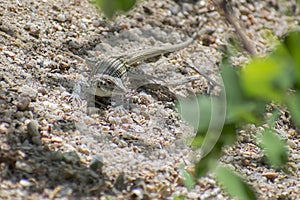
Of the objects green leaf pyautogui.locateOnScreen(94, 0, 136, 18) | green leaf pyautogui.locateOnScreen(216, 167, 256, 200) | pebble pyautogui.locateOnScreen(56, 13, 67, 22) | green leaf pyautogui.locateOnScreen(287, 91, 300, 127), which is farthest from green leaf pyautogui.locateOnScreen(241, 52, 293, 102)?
pebble pyautogui.locateOnScreen(56, 13, 67, 22)

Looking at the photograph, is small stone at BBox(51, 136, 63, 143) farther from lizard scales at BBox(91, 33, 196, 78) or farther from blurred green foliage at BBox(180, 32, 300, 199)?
blurred green foliage at BBox(180, 32, 300, 199)

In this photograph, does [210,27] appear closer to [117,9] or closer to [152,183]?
[152,183]

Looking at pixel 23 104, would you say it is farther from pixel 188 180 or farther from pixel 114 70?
pixel 114 70

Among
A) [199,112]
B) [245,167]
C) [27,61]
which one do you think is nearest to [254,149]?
[245,167]

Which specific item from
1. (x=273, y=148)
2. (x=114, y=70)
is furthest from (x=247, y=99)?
(x=114, y=70)

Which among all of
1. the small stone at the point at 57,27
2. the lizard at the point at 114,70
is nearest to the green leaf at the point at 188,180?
the lizard at the point at 114,70
